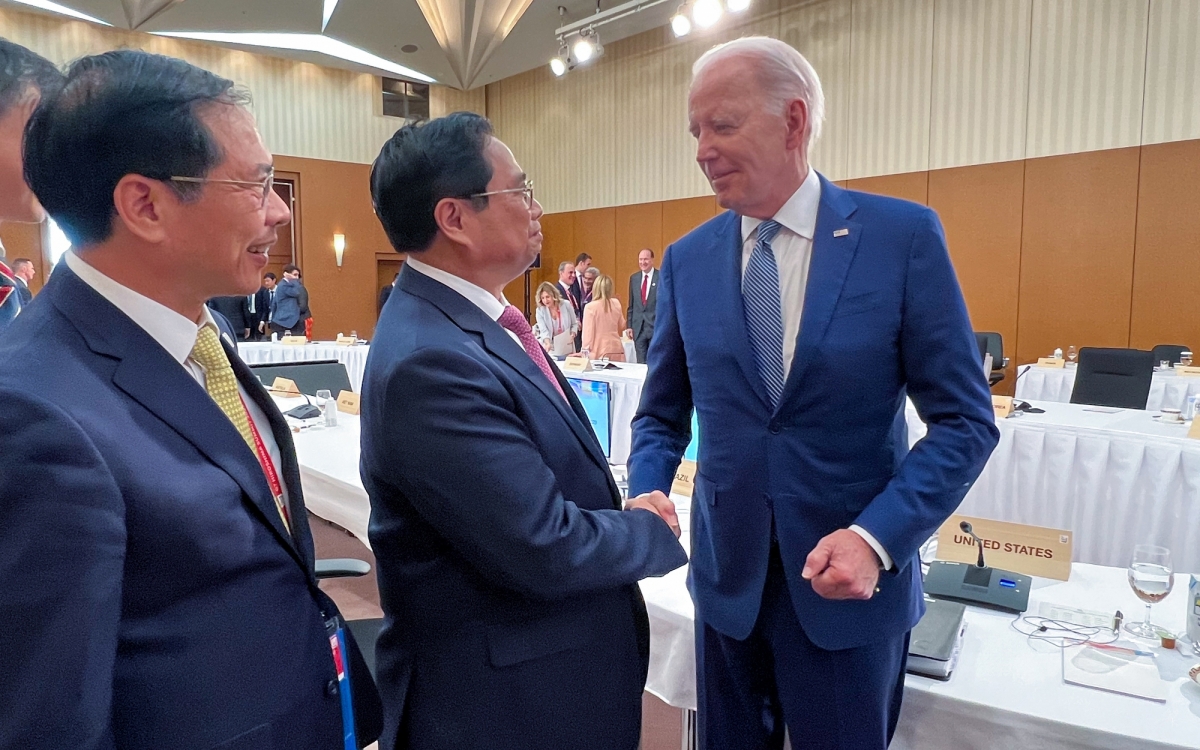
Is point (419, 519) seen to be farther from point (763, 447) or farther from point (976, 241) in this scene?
point (976, 241)

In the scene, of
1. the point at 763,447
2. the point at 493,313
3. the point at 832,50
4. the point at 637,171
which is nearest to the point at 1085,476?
the point at 763,447

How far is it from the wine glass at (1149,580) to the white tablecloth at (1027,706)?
7 cm

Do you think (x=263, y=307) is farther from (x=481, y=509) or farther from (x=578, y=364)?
(x=481, y=509)

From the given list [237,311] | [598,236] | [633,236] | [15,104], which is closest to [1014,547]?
[15,104]

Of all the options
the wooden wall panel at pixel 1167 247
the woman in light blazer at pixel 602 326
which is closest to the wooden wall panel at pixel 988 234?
the wooden wall panel at pixel 1167 247

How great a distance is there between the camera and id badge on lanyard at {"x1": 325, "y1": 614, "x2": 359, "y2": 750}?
3.49 ft

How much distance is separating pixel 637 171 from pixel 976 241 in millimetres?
5089

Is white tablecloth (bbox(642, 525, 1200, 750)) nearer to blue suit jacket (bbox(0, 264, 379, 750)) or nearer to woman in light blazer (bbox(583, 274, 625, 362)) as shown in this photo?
blue suit jacket (bbox(0, 264, 379, 750))

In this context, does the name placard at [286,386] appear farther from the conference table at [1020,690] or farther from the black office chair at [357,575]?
→ the conference table at [1020,690]

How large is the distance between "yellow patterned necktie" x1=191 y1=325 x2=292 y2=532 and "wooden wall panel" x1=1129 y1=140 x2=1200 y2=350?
8.41 m

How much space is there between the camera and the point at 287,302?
10289 mm

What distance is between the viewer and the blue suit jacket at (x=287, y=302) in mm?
10250

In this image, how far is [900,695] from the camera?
123cm

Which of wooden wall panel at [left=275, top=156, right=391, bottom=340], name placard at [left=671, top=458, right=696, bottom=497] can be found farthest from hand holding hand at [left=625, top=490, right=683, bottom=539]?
wooden wall panel at [left=275, top=156, right=391, bottom=340]
